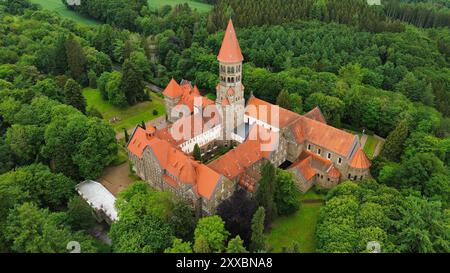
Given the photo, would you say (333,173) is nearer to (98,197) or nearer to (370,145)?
(370,145)

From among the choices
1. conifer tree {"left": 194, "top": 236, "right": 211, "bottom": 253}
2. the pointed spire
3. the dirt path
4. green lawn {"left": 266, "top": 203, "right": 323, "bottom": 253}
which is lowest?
green lawn {"left": 266, "top": 203, "right": 323, "bottom": 253}

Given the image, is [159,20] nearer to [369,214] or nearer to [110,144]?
[110,144]

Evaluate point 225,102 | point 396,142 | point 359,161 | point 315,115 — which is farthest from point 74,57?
point 396,142

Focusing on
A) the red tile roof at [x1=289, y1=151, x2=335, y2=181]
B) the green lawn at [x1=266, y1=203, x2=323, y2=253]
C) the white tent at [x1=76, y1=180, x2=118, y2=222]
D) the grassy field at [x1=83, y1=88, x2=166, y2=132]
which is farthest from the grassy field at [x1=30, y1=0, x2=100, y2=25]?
the green lawn at [x1=266, y1=203, x2=323, y2=253]

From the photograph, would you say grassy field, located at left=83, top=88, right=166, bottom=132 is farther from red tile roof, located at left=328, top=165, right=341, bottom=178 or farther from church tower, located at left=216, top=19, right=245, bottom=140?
red tile roof, located at left=328, top=165, right=341, bottom=178

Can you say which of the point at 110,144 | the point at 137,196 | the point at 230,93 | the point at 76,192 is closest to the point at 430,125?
the point at 230,93

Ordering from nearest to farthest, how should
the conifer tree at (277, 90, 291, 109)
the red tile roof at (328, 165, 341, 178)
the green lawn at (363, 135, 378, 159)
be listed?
the red tile roof at (328, 165, 341, 178) < the green lawn at (363, 135, 378, 159) < the conifer tree at (277, 90, 291, 109)
